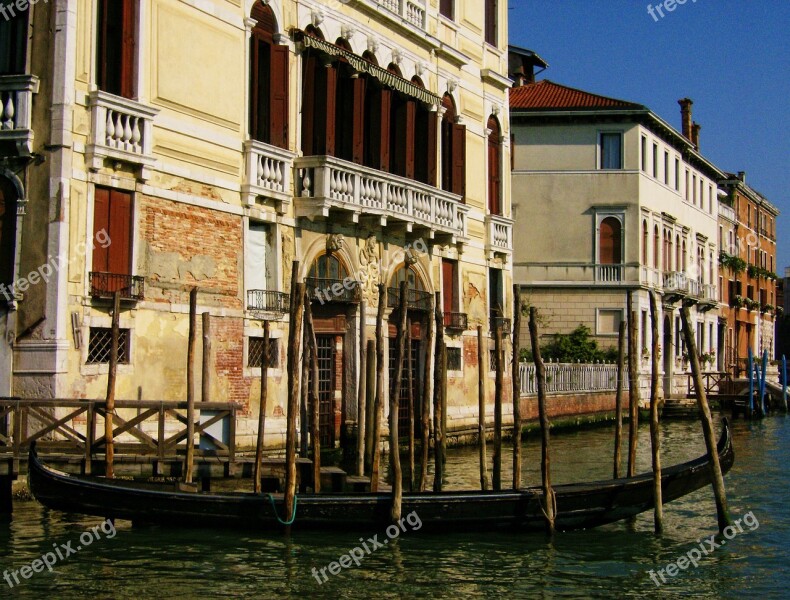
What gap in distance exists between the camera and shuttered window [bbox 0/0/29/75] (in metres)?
13.9

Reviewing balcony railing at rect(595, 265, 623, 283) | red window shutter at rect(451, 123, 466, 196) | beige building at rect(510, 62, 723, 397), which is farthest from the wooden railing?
balcony railing at rect(595, 265, 623, 283)

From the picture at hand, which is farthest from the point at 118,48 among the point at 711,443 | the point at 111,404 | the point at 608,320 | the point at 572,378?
the point at 608,320

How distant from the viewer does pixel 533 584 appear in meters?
10.8

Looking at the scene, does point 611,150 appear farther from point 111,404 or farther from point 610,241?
point 111,404

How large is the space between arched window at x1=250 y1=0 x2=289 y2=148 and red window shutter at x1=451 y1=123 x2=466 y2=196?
5.52m

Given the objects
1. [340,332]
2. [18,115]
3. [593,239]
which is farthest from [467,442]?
[593,239]

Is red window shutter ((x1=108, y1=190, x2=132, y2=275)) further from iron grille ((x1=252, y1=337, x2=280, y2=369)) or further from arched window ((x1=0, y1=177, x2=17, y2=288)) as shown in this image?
iron grille ((x1=252, y1=337, x2=280, y2=369))

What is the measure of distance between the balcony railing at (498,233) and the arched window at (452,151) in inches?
50.9

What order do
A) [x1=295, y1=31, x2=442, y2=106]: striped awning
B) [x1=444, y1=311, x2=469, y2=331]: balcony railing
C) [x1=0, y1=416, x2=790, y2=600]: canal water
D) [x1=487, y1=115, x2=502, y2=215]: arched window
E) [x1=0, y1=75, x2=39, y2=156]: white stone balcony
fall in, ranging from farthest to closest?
[x1=487, y1=115, x2=502, y2=215]: arched window
[x1=444, y1=311, x2=469, y2=331]: balcony railing
[x1=295, y1=31, x2=442, y2=106]: striped awning
[x1=0, y1=75, x2=39, y2=156]: white stone balcony
[x1=0, y1=416, x2=790, y2=600]: canal water

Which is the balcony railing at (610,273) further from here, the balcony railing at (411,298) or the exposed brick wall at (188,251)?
the exposed brick wall at (188,251)

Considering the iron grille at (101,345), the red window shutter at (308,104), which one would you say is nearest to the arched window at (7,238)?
the iron grille at (101,345)

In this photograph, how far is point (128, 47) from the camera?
14.6m

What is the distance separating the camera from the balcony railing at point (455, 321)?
72.3 ft

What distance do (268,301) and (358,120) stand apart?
151 inches
